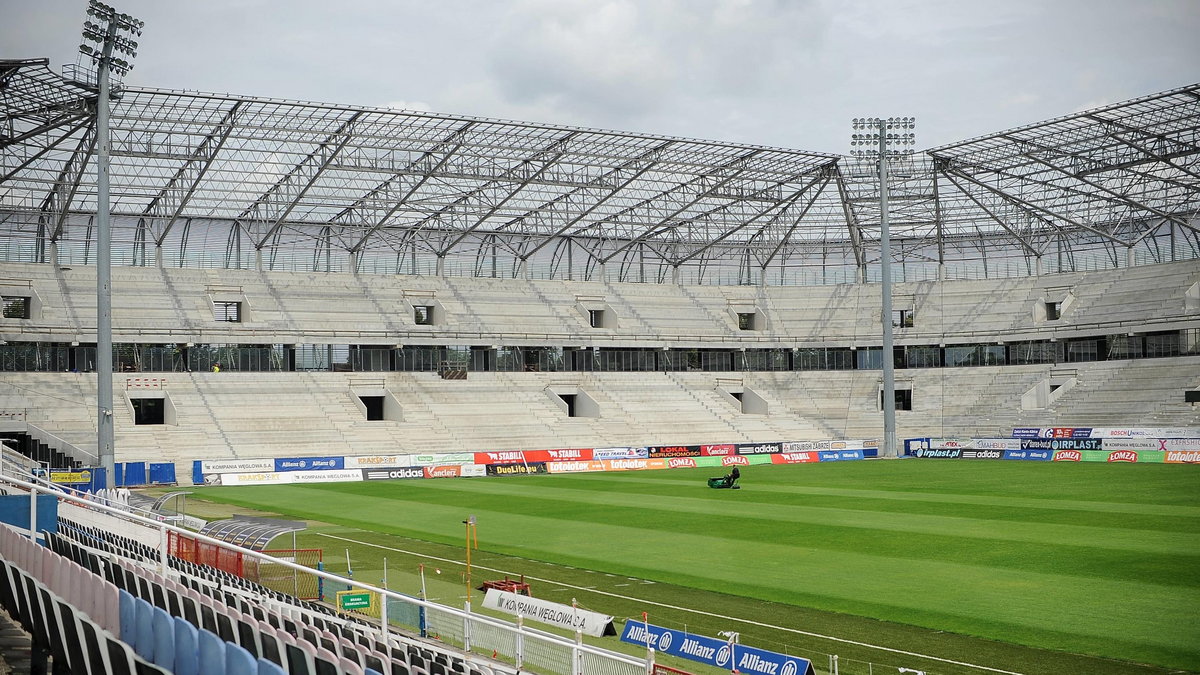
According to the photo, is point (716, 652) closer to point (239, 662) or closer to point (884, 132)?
point (239, 662)

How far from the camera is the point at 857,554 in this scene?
27.2m

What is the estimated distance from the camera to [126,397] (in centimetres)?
6025

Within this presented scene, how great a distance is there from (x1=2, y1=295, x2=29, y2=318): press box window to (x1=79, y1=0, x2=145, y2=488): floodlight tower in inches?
1092

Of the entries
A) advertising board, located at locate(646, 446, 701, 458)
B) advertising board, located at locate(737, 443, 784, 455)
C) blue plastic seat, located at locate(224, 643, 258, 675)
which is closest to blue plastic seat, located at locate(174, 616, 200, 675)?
blue plastic seat, located at locate(224, 643, 258, 675)

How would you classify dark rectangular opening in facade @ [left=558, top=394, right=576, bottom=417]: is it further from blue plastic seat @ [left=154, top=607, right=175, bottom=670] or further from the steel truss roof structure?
blue plastic seat @ [left=154, top=607, right=175, bottom=670]

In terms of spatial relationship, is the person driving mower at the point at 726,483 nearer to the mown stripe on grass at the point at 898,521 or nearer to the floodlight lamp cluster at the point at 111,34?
the mown stripe on grass at the point at 898,521

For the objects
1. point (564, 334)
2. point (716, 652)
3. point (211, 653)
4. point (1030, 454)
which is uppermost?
point (564, 334)

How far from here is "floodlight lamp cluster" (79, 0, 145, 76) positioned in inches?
1555

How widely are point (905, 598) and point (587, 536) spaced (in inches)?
472

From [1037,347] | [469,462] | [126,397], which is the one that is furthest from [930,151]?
[126,397]

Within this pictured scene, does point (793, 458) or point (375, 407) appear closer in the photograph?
point (793, 458)

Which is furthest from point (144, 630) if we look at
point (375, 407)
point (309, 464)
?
point (375, 407)

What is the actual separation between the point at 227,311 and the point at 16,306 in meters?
11.8

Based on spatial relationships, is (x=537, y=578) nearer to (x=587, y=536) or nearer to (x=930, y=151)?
(x=587, y=536)
